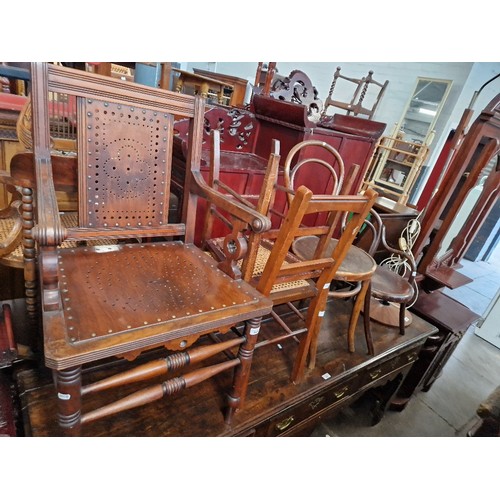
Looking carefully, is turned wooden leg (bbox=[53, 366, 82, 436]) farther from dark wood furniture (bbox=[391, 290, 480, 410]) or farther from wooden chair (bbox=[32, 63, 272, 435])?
dark wood furniture (bbox=[391, 290, 480, 410])

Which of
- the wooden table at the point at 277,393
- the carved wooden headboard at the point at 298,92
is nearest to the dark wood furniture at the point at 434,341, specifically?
the wooden table at the point at 277,393

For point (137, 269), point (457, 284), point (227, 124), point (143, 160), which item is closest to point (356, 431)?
point (457, 284)

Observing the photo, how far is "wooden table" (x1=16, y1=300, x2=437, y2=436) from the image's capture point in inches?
44.4

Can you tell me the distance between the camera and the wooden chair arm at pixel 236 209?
107 cm

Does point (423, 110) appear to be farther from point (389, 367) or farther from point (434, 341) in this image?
point (389, 367)

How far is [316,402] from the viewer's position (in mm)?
1545

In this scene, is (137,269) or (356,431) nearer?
(137,269)

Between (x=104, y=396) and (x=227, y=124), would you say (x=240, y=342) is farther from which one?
(x=227, y=124)

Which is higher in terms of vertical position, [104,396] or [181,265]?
[181,265]

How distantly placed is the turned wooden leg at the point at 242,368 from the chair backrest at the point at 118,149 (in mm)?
515

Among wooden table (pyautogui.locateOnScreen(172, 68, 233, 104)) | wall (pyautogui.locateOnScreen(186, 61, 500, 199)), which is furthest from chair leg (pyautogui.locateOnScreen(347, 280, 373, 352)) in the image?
wall (pyautogui.locateOnScreen(186, 61, 500, 199))

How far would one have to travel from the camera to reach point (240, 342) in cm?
114
